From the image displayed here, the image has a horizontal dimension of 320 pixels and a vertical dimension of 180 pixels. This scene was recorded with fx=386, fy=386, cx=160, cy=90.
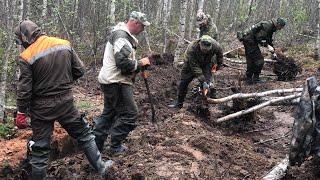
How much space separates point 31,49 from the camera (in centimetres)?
441

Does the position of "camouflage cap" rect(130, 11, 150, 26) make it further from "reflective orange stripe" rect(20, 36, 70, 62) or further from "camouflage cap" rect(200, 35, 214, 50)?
"camouflage cap" rect(200, 35, 214, 50)

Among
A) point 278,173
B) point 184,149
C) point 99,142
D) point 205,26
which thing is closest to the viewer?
point 278,173

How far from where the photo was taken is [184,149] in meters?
5.80

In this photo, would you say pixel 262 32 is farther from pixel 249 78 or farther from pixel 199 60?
pixel 199 60

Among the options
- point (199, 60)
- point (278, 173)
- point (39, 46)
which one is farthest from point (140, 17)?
point (199, 60)

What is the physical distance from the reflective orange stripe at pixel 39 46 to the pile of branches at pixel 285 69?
26.6 ft

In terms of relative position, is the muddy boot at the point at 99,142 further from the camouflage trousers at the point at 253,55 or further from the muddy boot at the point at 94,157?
the camouflage trousers at the point at 253,55

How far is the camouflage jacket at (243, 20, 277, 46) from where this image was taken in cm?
1023

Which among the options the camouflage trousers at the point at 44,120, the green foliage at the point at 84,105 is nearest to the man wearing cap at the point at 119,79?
the camouflage trousers at the point at 44,120

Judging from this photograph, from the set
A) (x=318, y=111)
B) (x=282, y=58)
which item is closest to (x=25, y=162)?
(x=318, y=111)

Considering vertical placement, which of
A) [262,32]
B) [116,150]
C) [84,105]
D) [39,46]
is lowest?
[84,105]

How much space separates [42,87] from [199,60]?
413 centimetres

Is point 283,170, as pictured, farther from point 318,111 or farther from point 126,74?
point 126,74

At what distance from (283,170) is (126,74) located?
2460 millimetres
